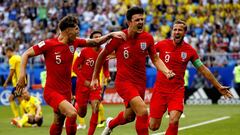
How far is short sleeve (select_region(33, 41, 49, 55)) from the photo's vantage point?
1374 cm

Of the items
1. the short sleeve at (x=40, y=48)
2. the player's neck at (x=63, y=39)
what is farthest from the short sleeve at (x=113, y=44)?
the short sleeve at (x=40, y=48)

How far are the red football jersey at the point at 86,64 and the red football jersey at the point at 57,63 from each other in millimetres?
4448

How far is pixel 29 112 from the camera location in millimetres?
22547

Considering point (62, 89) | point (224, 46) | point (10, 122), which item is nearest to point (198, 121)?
point (10, 122)

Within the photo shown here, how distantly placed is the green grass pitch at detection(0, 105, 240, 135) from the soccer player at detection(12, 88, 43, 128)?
0.26 m

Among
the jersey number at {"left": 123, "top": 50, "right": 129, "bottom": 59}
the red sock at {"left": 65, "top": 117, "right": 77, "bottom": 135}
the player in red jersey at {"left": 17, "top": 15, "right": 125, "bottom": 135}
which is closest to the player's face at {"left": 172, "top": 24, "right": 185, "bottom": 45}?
the jersey number at {"left": 123, "top": 50, "right": 129, "bottom": 59}

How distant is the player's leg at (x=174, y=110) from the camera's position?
14336 mm

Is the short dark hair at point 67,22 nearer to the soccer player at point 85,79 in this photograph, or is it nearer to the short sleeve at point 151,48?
the short sleeve at point 151,48

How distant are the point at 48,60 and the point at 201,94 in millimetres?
19500

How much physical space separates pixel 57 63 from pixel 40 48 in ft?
1.49

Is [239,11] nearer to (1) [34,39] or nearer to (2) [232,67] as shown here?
(2) [232,67]

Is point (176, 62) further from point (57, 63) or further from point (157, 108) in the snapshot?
point (57, 63)

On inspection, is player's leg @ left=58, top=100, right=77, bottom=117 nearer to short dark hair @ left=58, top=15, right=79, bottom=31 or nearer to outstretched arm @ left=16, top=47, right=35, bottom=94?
outstretched arm @ left=16, top=47, right=35, bottom=94

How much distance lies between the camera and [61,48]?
13984 millimetres
